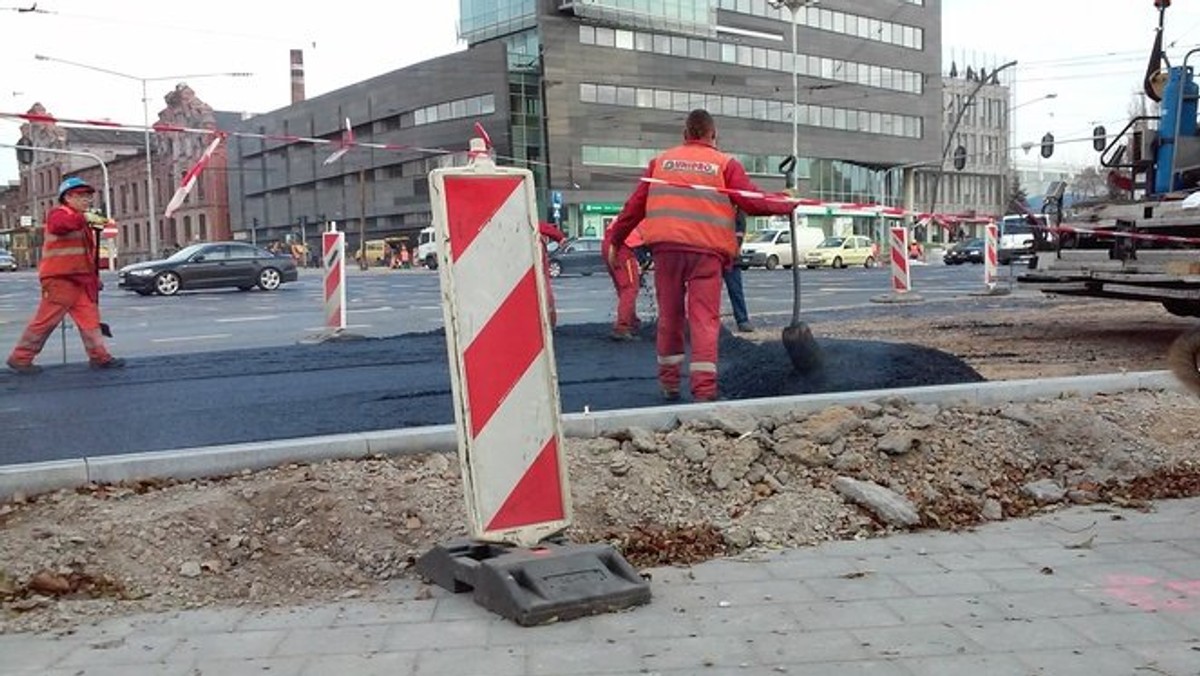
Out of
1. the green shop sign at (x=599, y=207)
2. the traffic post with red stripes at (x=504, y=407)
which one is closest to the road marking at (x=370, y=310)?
the traffic post with red stripes at (x=504, y=407)

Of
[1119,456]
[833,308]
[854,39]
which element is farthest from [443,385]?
[854,39]

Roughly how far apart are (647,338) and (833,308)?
22.2 ft

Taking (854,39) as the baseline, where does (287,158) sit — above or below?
below

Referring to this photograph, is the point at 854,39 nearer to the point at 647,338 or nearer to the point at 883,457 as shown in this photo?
the point at 647,338

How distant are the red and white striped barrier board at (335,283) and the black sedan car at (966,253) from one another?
41007 millimetres

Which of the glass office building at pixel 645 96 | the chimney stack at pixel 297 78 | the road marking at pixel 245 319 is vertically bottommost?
the road marking at pixel 245 319

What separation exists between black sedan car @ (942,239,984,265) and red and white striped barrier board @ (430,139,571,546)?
154 feet

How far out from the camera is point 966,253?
48.9 meters

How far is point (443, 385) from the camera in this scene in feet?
24.3

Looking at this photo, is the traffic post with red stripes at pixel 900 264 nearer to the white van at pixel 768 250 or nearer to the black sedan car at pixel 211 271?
the black sedan car at pixel 211 271

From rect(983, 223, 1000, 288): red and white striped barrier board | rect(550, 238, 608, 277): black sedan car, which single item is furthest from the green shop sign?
rect(983, 223, 1000, 288): red and white striped barrier board

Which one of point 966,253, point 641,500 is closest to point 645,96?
point 966,253

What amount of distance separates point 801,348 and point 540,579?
3.93 meters

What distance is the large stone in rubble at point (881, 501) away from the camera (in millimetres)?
4688
